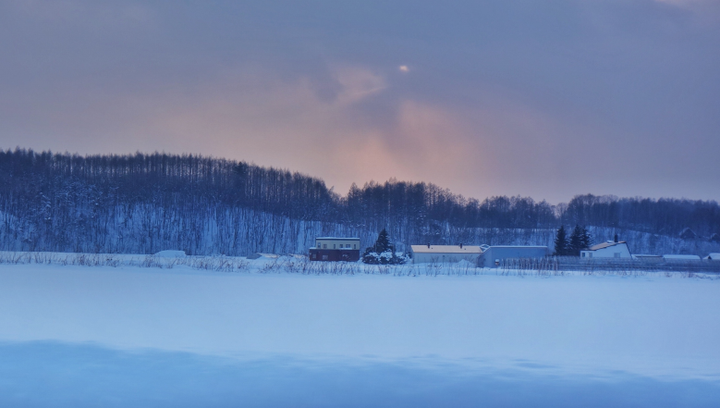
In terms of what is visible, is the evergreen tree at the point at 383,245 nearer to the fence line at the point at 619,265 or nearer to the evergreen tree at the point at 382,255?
the evergreen tree at the point at 382,255

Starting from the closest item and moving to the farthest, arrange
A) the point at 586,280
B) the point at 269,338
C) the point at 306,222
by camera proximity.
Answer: the point at 269,338 < the point at 586,280 < the point at 306,222

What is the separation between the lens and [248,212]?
4872 centimetres

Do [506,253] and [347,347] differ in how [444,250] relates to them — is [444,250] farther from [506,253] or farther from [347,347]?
[347,347]

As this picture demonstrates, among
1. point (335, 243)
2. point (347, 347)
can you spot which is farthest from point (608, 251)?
point (347, 347)

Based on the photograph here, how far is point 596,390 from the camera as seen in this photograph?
4.95m

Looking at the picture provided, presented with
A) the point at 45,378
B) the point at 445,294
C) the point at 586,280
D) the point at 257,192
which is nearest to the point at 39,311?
the point at 45,378

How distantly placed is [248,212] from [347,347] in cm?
4381

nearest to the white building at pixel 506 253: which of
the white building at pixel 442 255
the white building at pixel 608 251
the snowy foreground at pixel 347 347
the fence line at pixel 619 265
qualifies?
the white building at pixel 442 255

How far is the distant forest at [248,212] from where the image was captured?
131ft

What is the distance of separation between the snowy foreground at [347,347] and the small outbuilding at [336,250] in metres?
22.6

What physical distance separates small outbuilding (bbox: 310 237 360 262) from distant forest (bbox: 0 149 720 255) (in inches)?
315

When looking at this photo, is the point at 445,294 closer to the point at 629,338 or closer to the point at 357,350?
the point at 629,338

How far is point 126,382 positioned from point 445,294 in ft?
25.5

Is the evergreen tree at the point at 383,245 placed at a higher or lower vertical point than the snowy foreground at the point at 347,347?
higher
